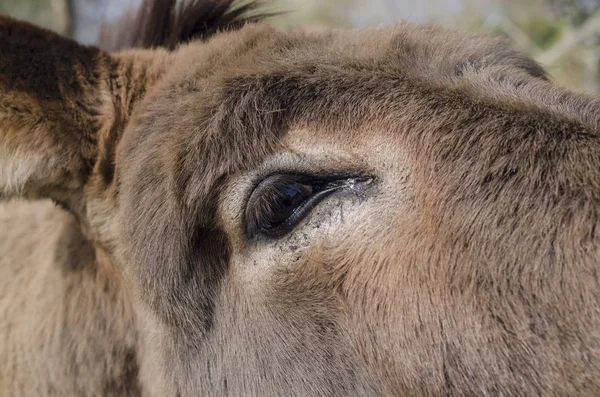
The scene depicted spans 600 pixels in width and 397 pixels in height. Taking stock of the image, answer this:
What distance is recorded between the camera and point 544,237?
5.01ft

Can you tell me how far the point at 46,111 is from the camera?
210cm

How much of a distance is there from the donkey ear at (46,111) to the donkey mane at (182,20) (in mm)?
640

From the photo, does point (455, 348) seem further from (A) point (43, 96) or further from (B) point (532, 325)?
(A) point (43, 96)

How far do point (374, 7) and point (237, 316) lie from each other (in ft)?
49.9

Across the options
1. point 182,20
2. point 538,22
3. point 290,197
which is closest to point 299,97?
point 290,197

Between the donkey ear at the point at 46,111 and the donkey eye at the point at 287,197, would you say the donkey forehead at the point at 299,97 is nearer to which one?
the donkey eye at the point at 287,197

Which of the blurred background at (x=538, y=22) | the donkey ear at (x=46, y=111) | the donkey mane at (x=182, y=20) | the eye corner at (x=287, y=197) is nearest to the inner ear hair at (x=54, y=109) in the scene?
the donkey ear at (x=46, y=111)

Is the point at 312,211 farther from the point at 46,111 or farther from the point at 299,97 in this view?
the point at 46,111

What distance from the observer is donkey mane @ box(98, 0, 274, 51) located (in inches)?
111

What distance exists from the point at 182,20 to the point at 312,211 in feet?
4.92

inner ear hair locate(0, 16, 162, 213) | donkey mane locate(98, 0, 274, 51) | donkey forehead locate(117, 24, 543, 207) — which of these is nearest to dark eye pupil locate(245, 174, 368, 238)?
donkey forehead locate(117, 24, 543, 207)

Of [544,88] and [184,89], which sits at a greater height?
[544,88]

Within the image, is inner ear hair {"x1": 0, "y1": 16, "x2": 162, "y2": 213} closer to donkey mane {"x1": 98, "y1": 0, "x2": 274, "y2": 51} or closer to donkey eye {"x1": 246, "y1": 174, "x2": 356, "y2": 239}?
donkey mane {"x1": 98, "y1": 0, "x2": 274, "y2": 51}

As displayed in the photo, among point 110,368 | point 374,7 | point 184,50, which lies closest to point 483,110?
point 184,50
